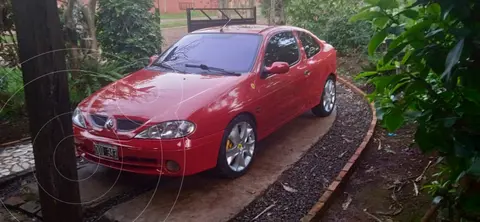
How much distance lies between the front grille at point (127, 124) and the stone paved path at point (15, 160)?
1553 millimetres

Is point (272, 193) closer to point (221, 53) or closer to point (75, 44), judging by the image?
point (221, 53)

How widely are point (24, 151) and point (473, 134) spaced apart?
5.10m

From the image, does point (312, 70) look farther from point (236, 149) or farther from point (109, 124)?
point (109, 124)

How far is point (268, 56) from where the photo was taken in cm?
525

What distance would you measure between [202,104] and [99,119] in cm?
107

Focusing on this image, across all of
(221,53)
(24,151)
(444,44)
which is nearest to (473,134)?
(444,44)

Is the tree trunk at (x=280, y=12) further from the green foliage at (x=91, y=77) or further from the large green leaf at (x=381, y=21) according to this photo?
the large green leaf at (x=381, y=21)

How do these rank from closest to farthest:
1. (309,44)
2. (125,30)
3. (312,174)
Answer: (312,174), (309,44), (125,30)

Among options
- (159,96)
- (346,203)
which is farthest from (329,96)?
(159,96)

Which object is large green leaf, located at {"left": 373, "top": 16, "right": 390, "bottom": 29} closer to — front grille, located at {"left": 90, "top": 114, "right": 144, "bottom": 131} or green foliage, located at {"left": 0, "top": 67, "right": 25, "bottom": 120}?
front grille, located at {"left": 90, "top": 114, "right": 144, "bottom": 131}

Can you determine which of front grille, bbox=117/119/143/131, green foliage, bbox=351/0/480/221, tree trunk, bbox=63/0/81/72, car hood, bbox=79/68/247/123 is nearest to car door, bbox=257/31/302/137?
car hood, bbox=79/68/247/123

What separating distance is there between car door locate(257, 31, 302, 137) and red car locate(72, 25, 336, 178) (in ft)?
0.04

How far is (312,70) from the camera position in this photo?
610 cm

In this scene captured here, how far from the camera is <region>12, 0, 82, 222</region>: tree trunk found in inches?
98.6
